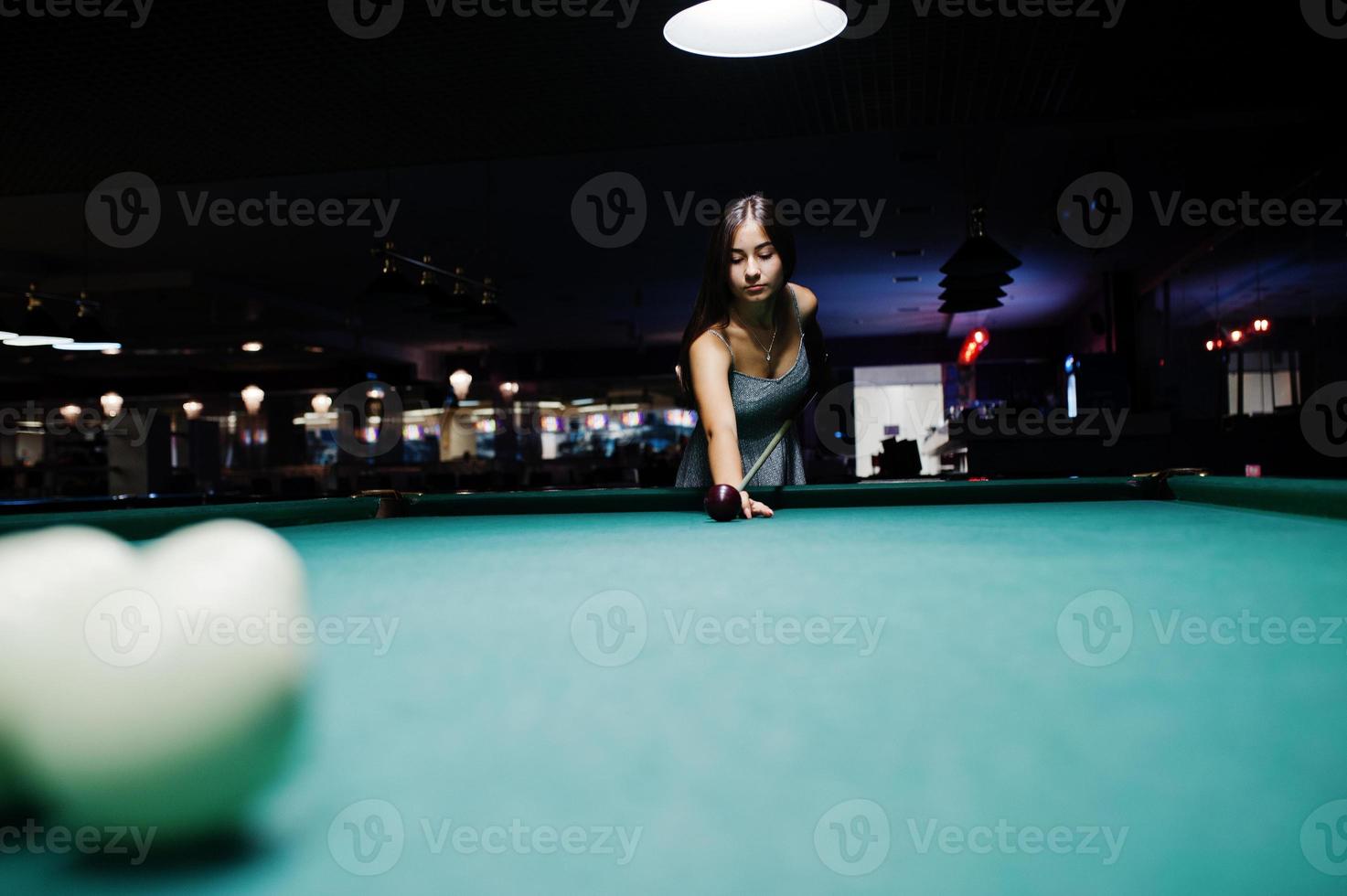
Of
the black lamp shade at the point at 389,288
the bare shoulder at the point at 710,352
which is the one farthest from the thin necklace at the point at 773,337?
the black lamp shade at the point at 389,288

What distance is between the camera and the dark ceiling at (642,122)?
12.0ft

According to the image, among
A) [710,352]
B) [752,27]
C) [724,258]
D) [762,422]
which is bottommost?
[762,422]

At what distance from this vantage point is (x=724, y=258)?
2898 millimetres

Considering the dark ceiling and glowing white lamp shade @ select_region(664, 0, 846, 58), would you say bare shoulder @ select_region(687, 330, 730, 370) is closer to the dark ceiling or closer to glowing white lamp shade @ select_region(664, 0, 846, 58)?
glowing white lamp shade @ select_region(664, 0, 846, 58)

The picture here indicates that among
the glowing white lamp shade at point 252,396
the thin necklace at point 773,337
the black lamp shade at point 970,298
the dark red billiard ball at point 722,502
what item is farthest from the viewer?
the glowing white lamp shade at point 252,396

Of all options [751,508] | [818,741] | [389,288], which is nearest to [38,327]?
[389,288]

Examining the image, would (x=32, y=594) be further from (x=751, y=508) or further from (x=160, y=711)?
(x=751, y=508)

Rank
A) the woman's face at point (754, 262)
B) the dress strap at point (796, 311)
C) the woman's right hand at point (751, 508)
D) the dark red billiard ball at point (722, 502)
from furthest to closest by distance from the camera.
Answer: the dress strap at point (796, 311), the woman's face at point (754, 262), the woman's right hand at point (751, 508), the dark red billiard ball at point (722, 502)

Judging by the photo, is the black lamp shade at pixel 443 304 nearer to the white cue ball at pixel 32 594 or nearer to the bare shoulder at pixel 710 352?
the bare shoulder at pixel 710 352

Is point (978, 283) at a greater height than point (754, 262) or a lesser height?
greater

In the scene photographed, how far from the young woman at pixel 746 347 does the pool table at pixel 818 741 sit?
1530 mm

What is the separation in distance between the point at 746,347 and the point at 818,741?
2583 mm

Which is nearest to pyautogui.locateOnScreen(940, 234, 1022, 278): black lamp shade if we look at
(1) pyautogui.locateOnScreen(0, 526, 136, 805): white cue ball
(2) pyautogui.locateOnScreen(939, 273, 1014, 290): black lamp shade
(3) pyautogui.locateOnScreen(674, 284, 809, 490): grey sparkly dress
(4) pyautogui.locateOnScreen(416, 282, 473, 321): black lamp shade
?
(2) pyautogui.locateOnScreen(939, 273, 1014, 290): black lamp shade

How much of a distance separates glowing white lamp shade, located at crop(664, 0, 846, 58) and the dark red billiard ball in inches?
61.2
